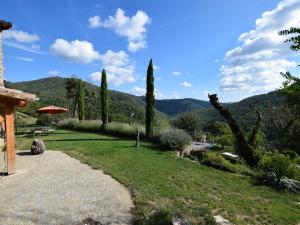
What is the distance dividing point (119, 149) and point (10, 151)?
235 inches

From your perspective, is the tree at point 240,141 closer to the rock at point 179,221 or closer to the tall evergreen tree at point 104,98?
the rock at point 179,221

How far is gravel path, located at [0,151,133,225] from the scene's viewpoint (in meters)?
6.16

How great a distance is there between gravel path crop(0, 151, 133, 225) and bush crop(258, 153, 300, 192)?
216 inches

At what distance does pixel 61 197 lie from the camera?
740 centimetres

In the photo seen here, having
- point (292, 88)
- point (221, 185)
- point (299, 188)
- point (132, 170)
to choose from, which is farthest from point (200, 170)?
A: point (292, 88)

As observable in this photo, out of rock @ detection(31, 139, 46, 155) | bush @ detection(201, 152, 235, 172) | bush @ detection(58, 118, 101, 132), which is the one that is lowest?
bush @ detection(201, 152, 235, 172)

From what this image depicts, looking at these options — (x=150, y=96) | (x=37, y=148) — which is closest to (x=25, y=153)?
(x=37, y=148)

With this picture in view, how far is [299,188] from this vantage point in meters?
10.6

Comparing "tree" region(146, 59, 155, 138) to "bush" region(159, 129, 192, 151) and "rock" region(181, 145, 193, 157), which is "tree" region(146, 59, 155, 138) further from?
"rock" region(181, 145, 193, 157)

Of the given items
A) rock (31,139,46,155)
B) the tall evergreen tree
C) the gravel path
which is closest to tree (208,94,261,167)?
the gravel path

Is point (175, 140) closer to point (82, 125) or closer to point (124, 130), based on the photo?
point (124, 130)

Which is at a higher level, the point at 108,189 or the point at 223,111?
the point at 223,111

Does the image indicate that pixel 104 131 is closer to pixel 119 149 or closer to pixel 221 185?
pixel 119 149

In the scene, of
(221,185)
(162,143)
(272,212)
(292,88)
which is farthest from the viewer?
(162,143)
